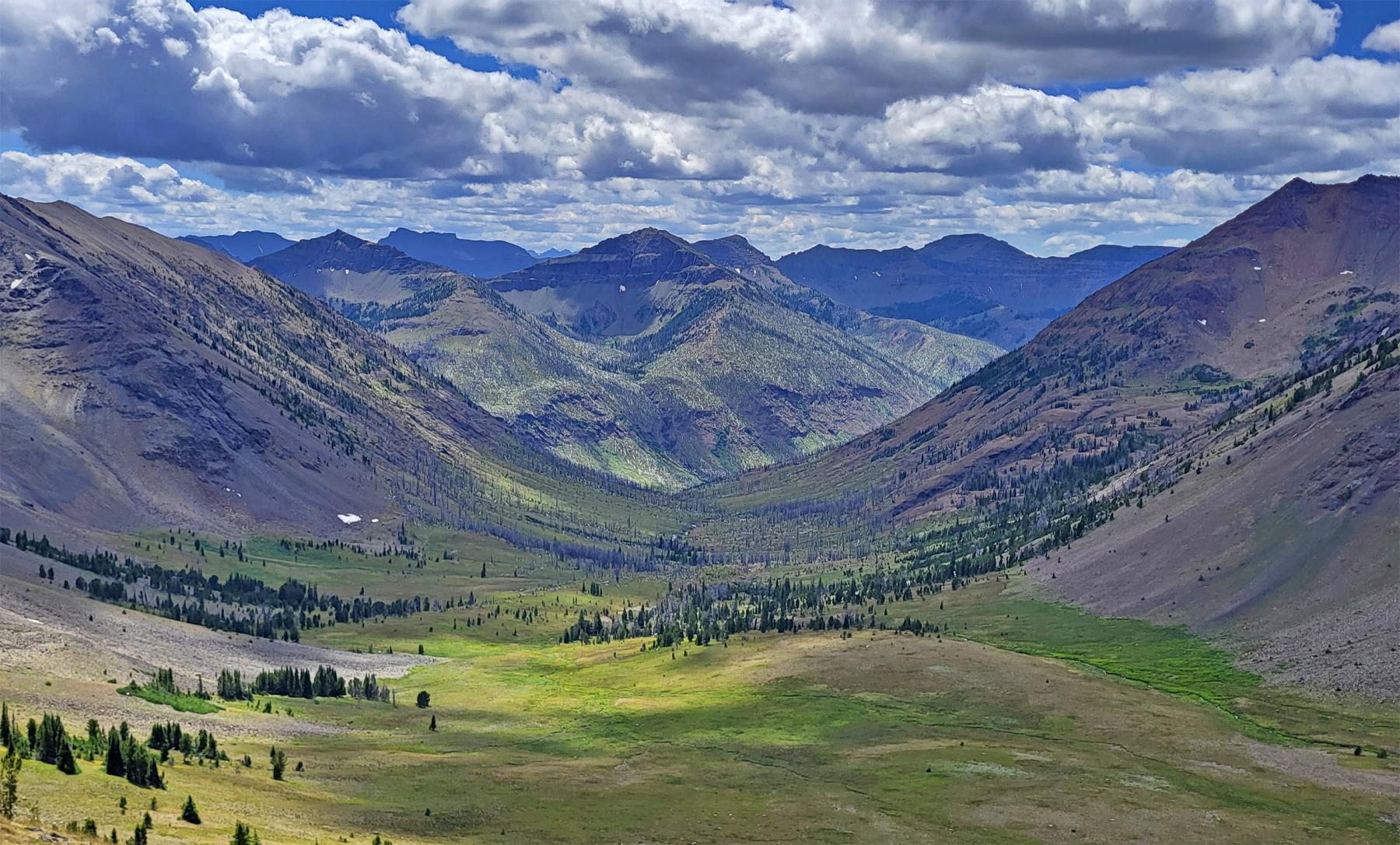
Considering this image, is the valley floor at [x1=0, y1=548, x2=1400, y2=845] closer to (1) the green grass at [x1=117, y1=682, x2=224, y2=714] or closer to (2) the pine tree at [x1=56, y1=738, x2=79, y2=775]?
(2) the pine tree at [x1=56, y1=738, x2=79, y2=775]

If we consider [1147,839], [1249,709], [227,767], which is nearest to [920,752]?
[1147,839]

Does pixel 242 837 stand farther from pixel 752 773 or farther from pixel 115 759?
pixel 752 773

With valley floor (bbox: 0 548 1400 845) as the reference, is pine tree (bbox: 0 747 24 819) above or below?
above

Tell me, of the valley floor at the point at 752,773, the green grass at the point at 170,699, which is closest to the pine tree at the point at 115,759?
the valley floor at the point at 752,773

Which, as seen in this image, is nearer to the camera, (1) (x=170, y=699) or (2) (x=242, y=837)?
(2) (x=242, y=837)

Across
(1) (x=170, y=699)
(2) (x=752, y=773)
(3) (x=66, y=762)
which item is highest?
(3) (x=66, y=762)

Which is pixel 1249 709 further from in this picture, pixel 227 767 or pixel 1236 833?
pixel 227 767

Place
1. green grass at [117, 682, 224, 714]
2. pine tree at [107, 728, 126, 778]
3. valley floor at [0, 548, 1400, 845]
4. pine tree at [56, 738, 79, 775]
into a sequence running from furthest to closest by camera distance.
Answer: green grass at [117, 682, 224, 714], valley floor at [0, 548, 1400, 845], pine tree at [107, 728, 126, 778], pine tree at [56, 738, 79, 775]

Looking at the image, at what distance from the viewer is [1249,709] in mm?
194375

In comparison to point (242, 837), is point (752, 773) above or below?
below

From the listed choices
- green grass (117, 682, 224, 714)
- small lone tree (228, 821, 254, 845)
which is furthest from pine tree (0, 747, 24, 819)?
green grass (117, 682, 224, 714)

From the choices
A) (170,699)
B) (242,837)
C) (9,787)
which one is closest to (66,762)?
(9,787)

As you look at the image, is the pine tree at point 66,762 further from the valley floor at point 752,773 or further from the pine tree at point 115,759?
the pine tree at point 115,759

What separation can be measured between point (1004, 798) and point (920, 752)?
25941 millimetres
